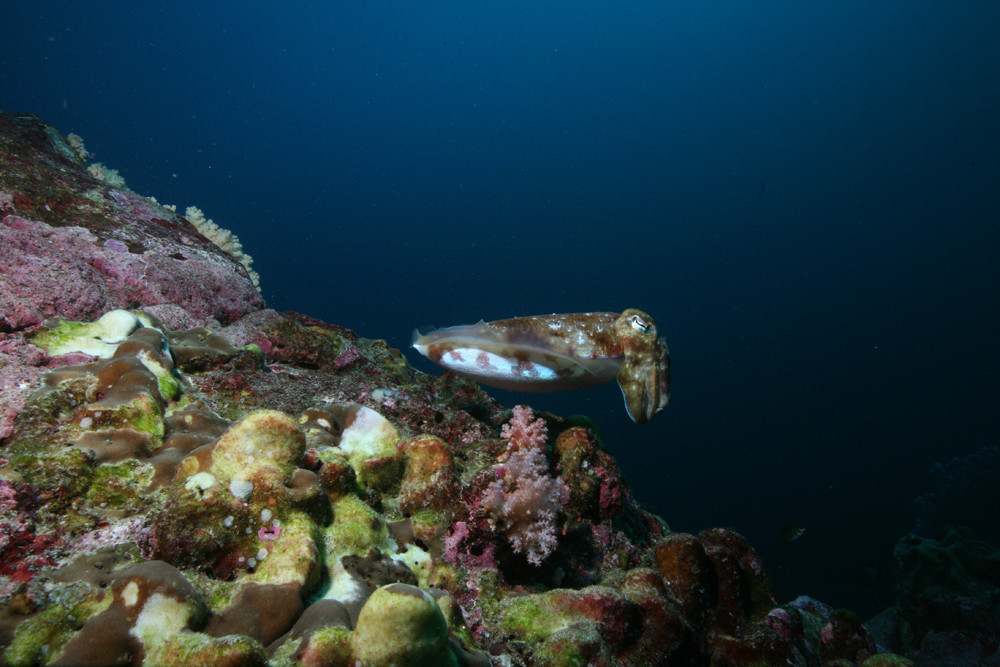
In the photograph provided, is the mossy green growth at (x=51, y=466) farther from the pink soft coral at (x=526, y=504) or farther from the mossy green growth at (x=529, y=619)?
the mossy green growth at (x=529, y=619)

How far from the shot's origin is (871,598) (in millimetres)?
24281

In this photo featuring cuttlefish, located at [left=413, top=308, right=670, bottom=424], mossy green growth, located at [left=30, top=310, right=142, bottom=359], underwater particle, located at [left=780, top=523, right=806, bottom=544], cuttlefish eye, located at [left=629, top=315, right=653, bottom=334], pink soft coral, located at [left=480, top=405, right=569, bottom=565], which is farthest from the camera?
underwater particle, located at [left=780, top=523, right=806, bottom=544]

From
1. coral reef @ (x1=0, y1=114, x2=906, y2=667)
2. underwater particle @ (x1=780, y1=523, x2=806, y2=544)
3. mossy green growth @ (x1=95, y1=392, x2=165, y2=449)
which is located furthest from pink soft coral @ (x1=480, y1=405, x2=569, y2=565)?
underwater particle @ (x1=780, y1=523, x2=806, y2=544)

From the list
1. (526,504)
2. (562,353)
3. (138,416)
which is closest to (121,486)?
(138,416)

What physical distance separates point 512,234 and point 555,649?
493 feet

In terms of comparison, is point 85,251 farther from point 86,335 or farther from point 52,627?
point 52,627

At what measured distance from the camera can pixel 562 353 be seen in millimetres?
3781

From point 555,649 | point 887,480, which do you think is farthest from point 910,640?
point 887,480

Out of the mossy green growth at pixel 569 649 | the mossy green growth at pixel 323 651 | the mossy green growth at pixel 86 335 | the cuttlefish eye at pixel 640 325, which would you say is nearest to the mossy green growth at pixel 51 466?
the mossy green growth at pixel 86 335

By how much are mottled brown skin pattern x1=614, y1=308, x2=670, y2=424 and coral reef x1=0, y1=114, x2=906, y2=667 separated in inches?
28.0

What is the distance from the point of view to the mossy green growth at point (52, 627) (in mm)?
1457

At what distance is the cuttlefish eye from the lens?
4031 mm

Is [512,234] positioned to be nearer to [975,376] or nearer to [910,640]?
[975,376]

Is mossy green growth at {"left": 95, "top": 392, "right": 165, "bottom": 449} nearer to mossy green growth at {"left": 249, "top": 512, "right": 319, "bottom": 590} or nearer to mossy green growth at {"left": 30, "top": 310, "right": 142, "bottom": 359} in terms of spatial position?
mossy green growth at {"left": 30, "top": 310, "right": 142, "bottom": 359}
